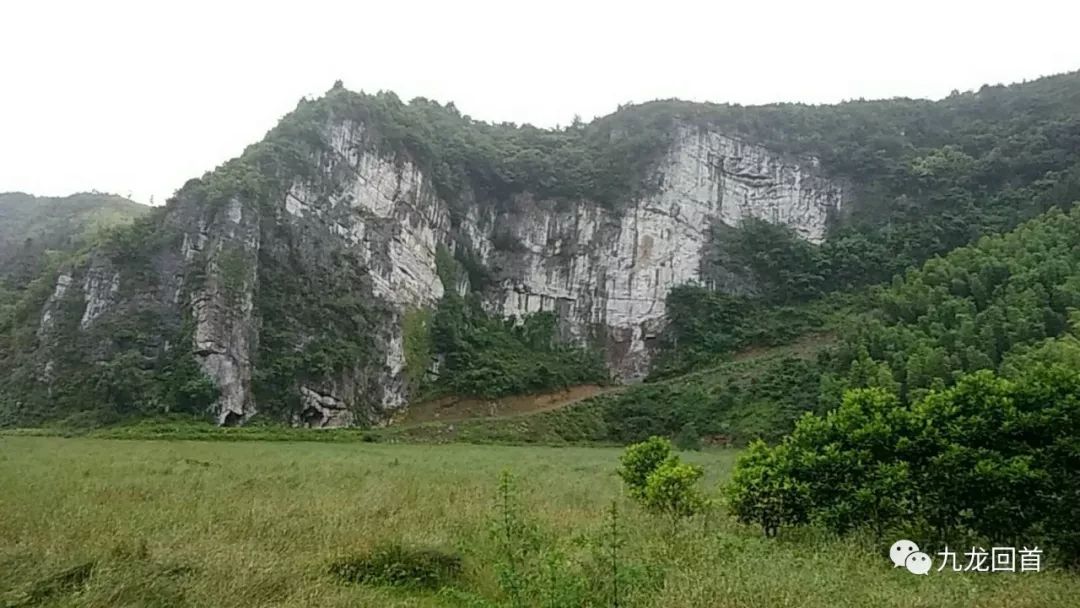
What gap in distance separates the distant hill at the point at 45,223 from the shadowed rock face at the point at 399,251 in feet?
48.0

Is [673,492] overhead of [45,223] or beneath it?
beneath

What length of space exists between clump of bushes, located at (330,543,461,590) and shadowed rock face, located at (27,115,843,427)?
3644 cm

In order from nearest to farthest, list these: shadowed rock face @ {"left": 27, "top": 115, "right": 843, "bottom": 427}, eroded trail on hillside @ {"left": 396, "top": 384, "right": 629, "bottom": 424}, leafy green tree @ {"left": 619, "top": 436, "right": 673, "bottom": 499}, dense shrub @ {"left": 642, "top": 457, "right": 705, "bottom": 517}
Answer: dense shrub @ {"left": 642, "top": 457, "right": 705, "bottom": 517} < leafy green tree @ {"left": 619, "top": 436, "right": 673, "bottom": 499} < shadowed rock face @ {"left": 27, "top": 115, "right": 843, "bottom": 427} < eroded trail on hillside @ {"left": 396, "top": 384, "right": 629, "bottom": 424}

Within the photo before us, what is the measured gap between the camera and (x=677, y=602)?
16.1ft

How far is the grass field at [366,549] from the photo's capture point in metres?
5.08

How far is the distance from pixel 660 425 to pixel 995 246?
22.8 metres

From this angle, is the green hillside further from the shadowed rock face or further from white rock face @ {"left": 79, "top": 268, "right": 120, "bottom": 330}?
white rock face @ {"left": 79, "top": 268, "right": 120, "bottom": 330}

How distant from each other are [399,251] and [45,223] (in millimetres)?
57661

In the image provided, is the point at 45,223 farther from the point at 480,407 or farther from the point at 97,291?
the point at 480,407

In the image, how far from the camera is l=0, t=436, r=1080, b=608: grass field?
5078 mm

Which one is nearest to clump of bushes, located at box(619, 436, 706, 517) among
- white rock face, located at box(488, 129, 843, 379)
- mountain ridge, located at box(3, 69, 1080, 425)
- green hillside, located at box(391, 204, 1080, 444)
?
green hillside, located at box(391, 204, 1080, 444)

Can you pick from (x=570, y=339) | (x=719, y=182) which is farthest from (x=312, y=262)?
(x=719, y=182)

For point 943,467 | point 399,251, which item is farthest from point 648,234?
point 943,467

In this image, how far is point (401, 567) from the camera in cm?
630
